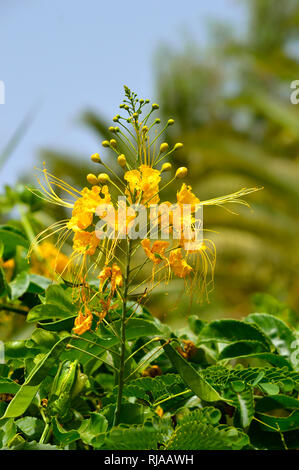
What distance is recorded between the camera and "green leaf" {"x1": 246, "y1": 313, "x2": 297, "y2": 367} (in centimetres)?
77

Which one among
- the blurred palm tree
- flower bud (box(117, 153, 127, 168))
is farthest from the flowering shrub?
the blurred palm tree

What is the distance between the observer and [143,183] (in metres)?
0.57

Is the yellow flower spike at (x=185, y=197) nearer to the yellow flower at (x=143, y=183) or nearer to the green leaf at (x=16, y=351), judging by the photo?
the yellow flower at (x=143, y=183)

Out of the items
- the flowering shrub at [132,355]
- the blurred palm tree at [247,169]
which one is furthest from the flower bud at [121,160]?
the blurred palm tree at [247,169]

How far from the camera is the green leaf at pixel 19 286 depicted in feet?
2.75

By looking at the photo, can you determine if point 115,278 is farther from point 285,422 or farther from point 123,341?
point 285,422

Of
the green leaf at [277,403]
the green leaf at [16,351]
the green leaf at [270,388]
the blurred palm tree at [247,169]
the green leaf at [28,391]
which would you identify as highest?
the blurred palm tree at [247,169]

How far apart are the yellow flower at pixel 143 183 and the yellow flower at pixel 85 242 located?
0.19 feet

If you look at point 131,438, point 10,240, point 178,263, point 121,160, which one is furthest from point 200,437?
point 10,240

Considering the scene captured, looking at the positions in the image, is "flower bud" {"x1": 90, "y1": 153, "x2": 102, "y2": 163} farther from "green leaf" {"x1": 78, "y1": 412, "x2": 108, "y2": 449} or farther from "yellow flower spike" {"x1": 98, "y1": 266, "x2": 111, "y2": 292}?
"green leaf" {"x1": 78, "y1": 412, "x2": 108, "y2": 449}

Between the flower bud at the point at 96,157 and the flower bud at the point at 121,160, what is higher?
the flower bud at the point at 96,157

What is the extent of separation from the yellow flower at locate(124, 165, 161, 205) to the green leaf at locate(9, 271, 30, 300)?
34cm

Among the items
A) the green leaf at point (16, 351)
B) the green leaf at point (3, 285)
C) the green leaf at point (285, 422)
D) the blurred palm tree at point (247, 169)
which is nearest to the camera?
the green leaf at point (285, 422)
